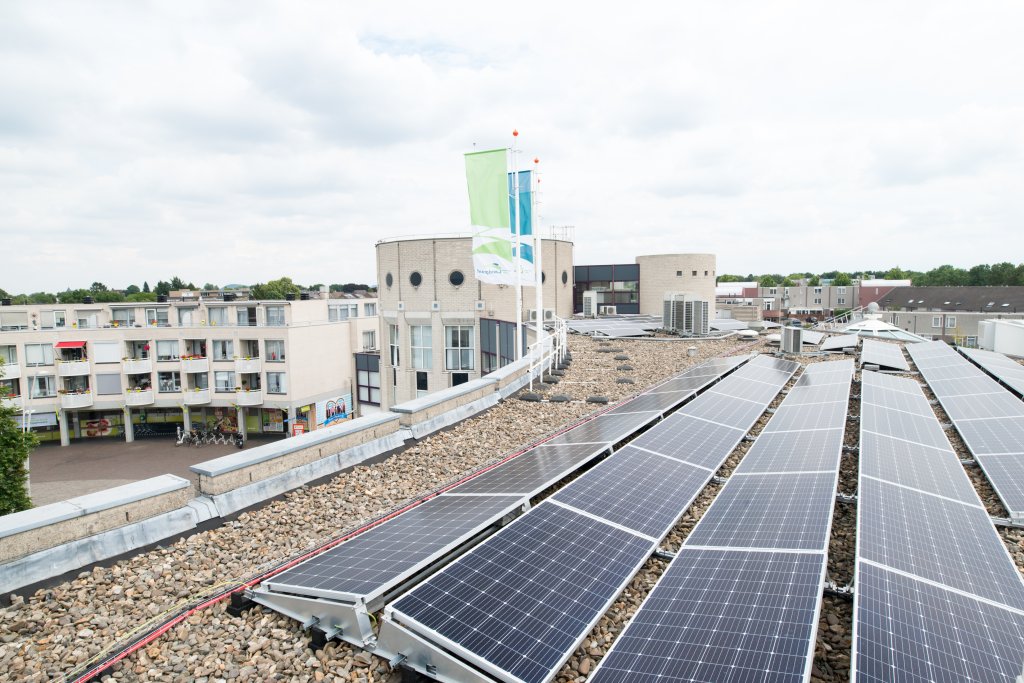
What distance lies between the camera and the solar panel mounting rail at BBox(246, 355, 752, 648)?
643cm

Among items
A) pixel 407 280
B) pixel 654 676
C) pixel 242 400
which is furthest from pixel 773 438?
pixel 242 400

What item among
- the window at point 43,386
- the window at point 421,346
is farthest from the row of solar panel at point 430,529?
the window at point 43,386

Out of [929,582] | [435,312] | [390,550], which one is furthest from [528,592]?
[435,312]

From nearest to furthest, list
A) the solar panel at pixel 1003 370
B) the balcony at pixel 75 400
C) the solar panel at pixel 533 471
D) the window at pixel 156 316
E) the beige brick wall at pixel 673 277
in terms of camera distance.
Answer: the solar panel at pixel 533 471, the solar panel at pixel 1003 370, the balcony at pixel 75 400, the window at pixel 156 316, the beige brick wall at pixel 673 277

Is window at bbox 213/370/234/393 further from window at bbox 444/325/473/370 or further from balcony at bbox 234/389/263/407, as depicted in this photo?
window at bbox 444/325/473/370

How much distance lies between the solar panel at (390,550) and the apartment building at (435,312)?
30350 millimetres

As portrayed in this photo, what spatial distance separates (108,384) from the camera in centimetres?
4947

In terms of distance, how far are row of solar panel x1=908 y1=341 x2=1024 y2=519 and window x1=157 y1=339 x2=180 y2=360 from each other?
55535 mm

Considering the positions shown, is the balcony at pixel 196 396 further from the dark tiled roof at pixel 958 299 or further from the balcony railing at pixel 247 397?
the dark tiled roof at pixel 958 299

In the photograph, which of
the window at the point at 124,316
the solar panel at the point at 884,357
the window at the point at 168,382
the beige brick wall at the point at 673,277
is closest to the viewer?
the solar panel at the point at 884,357

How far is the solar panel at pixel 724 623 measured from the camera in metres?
4.98

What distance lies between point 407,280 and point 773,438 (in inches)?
1358

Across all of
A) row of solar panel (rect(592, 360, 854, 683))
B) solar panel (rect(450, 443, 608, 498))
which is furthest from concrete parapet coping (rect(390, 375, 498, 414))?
row of solar panel (rect(592, 360, 854, 683))

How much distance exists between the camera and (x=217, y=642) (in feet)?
21.3
